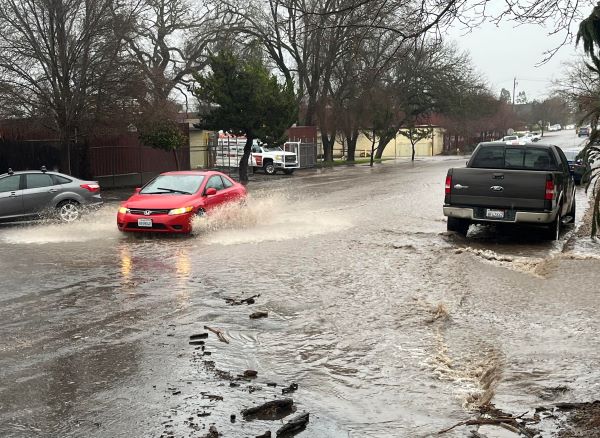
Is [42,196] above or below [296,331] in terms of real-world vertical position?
above

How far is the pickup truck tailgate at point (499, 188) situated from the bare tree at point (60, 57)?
48.2 ft

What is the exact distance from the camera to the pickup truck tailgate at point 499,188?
12.0m

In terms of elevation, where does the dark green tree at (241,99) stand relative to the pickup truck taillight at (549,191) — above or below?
above

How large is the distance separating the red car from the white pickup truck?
24.8 m

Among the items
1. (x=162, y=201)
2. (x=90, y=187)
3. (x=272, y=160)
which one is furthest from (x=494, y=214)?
(x=272, y=160)

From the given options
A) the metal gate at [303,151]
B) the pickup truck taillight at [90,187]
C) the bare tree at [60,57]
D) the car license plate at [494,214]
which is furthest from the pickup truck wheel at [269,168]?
the car license plate at [494,214]

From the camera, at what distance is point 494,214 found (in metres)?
12.3

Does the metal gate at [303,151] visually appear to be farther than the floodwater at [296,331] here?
Yes

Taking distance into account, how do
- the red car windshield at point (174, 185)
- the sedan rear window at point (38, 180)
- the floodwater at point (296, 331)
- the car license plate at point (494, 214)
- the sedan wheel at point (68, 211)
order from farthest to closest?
the sedan wheel at point (68, 211)
the sedan rear window at point (38, 180)
the red car windshield at point (174, 185)
the car license plate at point (494, 214)
the floodwater at point (296, 331)

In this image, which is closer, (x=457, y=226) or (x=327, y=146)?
(x=457, y=226)

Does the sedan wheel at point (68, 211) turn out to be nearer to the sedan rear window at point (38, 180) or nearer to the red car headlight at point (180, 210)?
the sedan rear window at point (38, 180)

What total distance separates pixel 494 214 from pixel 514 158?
1.78 m

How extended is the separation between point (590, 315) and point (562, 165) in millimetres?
6749

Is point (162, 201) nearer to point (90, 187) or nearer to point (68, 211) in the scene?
point (68, 211)
